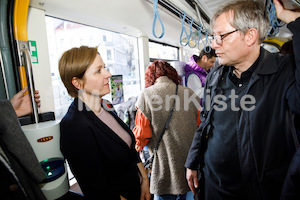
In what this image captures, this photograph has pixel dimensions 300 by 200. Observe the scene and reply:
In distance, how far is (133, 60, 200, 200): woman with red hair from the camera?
169 cm

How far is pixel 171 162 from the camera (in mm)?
1713

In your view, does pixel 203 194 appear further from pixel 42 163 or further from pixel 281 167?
pixel 42 163

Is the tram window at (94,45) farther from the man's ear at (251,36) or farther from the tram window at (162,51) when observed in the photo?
the man's ear at (251,36)

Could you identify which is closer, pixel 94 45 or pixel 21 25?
pixel 21 25

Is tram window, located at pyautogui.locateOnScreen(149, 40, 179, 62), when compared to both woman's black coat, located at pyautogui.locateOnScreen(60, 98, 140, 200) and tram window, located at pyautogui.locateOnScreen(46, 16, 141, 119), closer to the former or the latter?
tram window, located at pyautogui.locateOnScreen(46, 16, 141, 119)

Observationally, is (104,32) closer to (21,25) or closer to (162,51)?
(21,25)

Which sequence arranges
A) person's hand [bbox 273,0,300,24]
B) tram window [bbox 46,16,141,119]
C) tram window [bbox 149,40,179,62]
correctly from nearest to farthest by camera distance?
1. person's hand [bbox 273,0,300,24]
2. tram window [bbox 46,16,141,119]
3. tram window [bbox 149,40,179,62]

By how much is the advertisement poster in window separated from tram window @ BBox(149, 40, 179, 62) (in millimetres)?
1117

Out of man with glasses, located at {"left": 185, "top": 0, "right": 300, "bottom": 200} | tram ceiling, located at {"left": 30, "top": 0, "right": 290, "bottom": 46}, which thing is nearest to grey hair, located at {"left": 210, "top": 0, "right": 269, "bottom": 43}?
man with glasses, located at {"left": 185, "top": 0, "right": 300, "bottom": 200}

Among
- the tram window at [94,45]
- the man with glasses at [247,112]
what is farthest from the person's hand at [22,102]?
the man with glasses at [247,112]

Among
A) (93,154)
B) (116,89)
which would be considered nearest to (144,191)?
(93,154)

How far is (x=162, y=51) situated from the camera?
166 inches

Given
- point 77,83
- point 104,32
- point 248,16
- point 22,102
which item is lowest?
point 22,102

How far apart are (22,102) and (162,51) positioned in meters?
3.43
